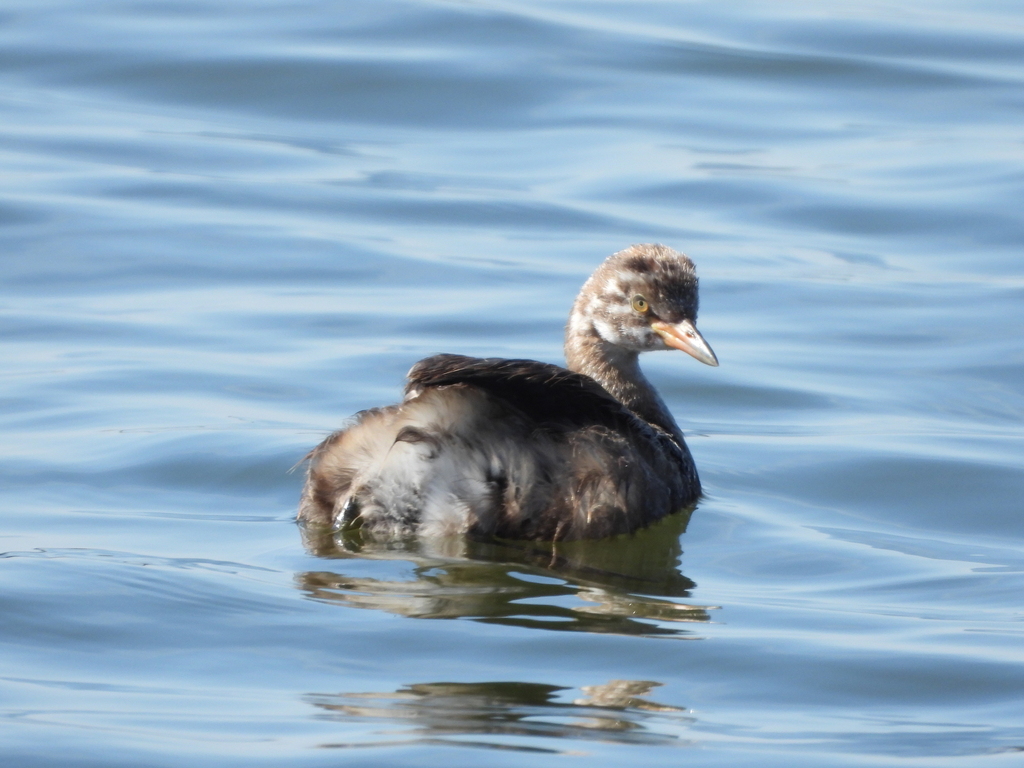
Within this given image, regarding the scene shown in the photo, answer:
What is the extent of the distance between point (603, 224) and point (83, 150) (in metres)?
4.21

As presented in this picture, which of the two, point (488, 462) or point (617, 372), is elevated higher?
point (617, 372)

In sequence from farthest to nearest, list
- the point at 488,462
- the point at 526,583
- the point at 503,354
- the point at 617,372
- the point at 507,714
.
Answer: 1. the point at 503,354
2. the point at 617,372
3. the point at 488,462
4. the point at 526,583
5. the point at 507,714

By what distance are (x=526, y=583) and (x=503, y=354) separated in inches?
142

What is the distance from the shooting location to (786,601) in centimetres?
572

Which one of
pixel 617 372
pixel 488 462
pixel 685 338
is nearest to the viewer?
pixel 488 462

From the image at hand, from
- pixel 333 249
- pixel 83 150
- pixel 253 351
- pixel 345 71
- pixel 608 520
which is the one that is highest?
pixel 345 71

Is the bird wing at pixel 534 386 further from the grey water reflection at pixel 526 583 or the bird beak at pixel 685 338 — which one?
the bird beak at pixel 685 338

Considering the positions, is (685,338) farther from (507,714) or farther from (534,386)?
(507,714)

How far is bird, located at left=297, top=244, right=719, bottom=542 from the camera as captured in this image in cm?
593

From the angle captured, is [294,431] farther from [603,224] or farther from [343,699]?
[603,224]

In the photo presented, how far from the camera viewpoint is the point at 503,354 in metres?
9.19

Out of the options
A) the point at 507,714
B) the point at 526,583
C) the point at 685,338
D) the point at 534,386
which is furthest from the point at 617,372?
the point at 507,714

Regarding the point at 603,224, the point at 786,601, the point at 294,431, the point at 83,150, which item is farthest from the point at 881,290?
the point at 83,150

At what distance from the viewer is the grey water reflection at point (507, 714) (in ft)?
13.9
